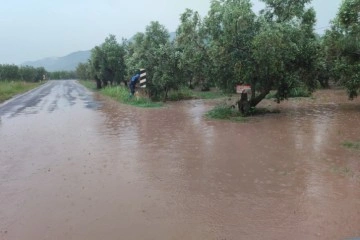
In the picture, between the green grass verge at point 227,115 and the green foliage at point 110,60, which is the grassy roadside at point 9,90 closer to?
the green foliage at point 110,60

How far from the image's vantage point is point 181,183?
6.75 metres

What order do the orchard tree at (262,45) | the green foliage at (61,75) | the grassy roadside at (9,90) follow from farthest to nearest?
the green foliage at (61,75) < the grassy roadside at (9,90) < the orchard tree at (262,45)

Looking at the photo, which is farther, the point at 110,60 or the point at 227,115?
the point at 110,60

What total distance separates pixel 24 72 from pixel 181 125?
7531cm

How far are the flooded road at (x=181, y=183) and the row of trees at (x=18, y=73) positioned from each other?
60724 mm

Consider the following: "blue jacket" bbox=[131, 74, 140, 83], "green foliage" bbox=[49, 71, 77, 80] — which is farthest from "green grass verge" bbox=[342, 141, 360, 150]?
"green foliage" bbox=[49, 71, 77, 80]

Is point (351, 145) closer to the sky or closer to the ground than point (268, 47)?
closer to the ground

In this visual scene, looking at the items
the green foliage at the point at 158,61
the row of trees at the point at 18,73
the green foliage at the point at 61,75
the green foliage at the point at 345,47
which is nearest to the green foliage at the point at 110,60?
the green foliage at the point at 158,61

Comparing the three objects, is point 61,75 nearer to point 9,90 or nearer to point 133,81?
point 9,90

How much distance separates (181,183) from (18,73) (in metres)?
75.8

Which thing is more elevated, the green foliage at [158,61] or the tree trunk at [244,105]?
the green foliage at [158,61]

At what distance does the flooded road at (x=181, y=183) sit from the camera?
16.1ft

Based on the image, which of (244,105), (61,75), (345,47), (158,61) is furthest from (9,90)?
(61,75)

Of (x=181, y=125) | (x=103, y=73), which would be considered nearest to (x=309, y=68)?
(x=181, y=125)
